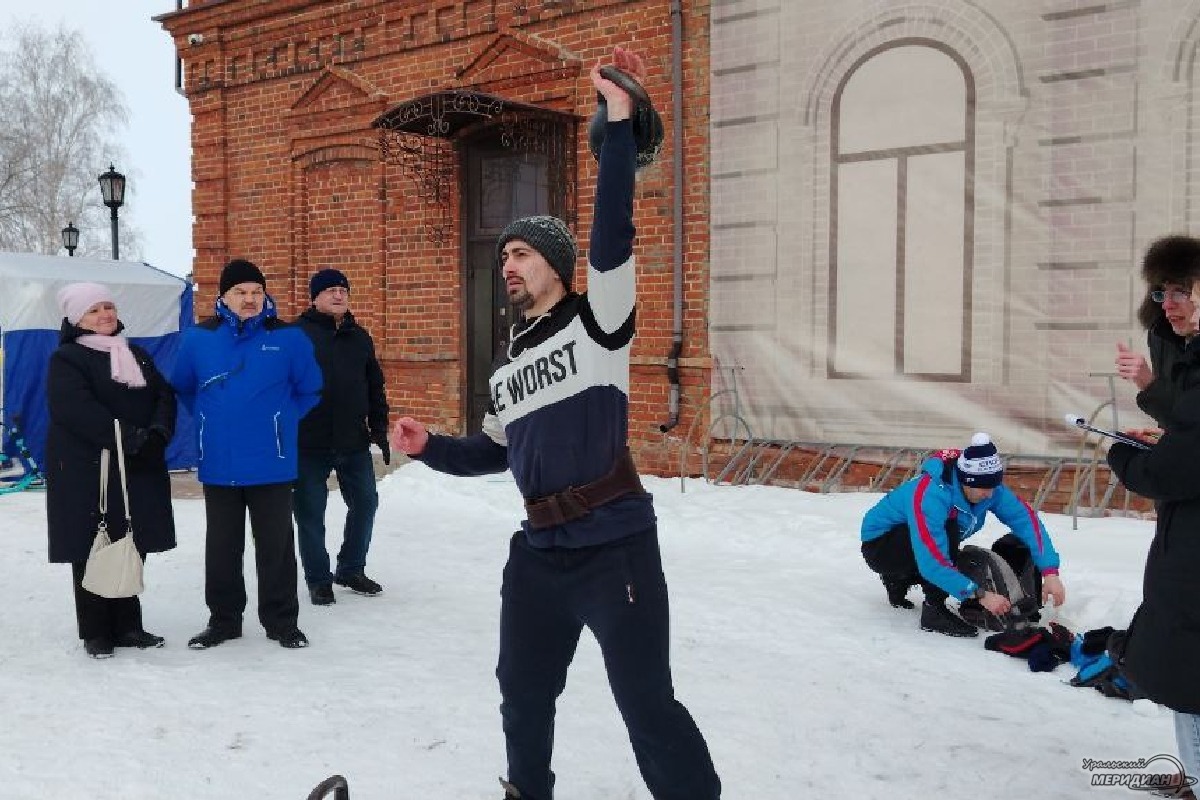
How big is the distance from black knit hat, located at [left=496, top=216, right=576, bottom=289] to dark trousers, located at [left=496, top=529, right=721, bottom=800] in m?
0.71

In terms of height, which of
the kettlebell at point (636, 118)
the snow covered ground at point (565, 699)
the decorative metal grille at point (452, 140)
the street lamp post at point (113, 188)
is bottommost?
the snow covered ground at point (565, 699)

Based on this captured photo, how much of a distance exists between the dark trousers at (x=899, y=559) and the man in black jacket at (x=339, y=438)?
2.55 meters

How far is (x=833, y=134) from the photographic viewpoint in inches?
322

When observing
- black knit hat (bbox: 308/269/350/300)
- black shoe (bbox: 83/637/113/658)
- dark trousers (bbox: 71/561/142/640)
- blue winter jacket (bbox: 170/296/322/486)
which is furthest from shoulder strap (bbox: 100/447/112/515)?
black knit hat (bbox: 308/269/350/300)

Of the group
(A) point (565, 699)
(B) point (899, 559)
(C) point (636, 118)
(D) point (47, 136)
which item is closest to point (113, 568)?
(A) point (565, 699)

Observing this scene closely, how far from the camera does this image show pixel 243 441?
461 cm

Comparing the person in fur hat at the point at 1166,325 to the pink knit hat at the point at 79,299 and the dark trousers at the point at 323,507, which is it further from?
the pink knit hat at the point at 79,299

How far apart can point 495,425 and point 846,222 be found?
5.93 meters

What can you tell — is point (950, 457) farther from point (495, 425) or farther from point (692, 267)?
point (692, 267)

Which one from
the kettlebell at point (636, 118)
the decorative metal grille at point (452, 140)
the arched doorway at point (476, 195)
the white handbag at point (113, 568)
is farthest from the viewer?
the arched doorway at point (476, 195)

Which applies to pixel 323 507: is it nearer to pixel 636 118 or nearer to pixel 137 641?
pixel 137 641

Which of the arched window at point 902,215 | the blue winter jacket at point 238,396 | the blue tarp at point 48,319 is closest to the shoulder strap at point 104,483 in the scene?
the blue winter jacket at point 238,396

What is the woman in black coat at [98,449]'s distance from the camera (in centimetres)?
453

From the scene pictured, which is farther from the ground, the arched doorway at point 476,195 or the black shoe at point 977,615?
the arched doorway at point 476,195
